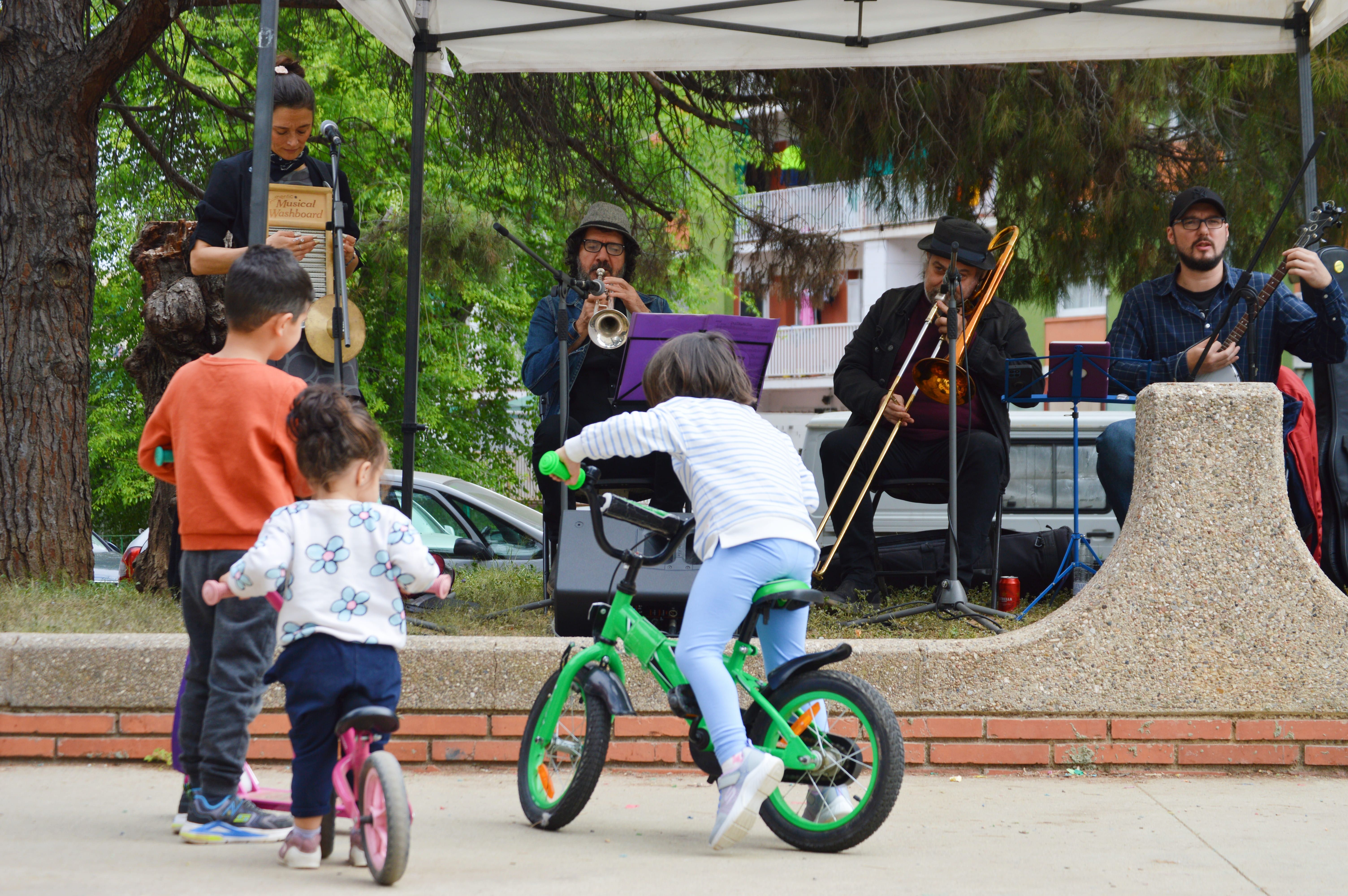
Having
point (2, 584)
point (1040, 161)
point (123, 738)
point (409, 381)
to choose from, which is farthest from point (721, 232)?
point (123, 738)

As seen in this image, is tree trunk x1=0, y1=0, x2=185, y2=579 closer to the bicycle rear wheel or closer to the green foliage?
the bicycle rear wheel

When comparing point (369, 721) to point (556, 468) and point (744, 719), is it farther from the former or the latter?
point (744, 719)

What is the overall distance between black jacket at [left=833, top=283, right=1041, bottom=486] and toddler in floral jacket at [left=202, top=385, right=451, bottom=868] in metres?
3.13

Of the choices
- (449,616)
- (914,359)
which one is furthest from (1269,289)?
(449,616)

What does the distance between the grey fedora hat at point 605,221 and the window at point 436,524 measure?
3927 millimetres

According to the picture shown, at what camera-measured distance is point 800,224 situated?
30.4 ft

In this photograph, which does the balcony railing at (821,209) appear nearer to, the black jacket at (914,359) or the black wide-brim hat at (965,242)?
the black jacket at (914,359)

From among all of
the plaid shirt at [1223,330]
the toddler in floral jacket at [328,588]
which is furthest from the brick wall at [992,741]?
the plaid shirt at [1223,330]

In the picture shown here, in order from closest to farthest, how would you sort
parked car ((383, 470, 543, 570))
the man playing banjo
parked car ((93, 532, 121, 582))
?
the man playing banjo, parked car ((383, 470, 543, 570)), parked car ((93, 532, 121, 582))

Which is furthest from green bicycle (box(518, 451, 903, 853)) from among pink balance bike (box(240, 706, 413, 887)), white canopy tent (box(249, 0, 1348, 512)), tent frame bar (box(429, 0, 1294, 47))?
tent frame bar (box(429, 0, 1294, 47))

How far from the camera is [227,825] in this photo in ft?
11.3

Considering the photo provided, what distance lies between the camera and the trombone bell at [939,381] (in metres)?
5.93

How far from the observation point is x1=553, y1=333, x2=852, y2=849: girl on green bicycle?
346 cm

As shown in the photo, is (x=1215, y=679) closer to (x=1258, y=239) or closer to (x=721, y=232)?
(x=1258, y=239)
